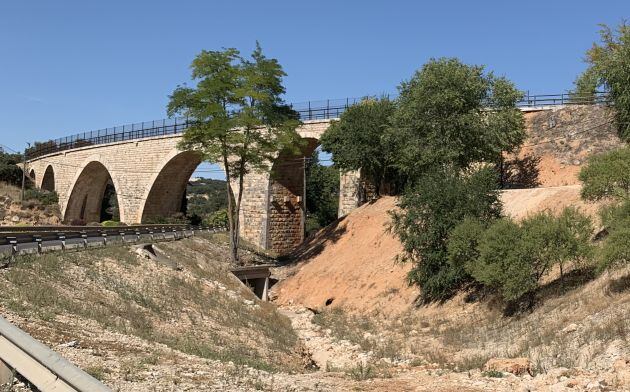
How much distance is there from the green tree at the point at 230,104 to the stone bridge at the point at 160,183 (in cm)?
342

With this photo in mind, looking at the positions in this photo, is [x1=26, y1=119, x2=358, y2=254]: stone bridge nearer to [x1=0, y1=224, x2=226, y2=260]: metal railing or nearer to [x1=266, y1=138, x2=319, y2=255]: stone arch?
[x1=266, y1=138, x2=319, y2=255]: stone arch

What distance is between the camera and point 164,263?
23281mm

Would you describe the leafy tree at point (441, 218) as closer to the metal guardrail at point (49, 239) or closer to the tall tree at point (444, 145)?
the tall tree at point (444, 145)

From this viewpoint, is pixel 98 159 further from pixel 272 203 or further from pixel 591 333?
pixel 591 333

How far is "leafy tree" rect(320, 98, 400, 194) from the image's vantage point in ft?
122

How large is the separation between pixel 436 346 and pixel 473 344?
4.07 feet

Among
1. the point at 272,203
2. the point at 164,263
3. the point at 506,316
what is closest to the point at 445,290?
the point at 506,316

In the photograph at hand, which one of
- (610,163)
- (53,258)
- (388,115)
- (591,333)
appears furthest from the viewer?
(388,115)

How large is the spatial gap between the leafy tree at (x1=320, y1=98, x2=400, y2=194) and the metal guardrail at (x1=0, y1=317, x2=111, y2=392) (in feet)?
102

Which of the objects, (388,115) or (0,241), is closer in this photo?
(0,241)

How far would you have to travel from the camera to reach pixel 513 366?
10.6m

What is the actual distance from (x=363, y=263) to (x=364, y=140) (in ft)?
33.5

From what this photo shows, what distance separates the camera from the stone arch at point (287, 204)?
42.8 metres

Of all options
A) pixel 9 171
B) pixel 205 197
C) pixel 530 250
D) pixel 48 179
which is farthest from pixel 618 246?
pixel 205 197
